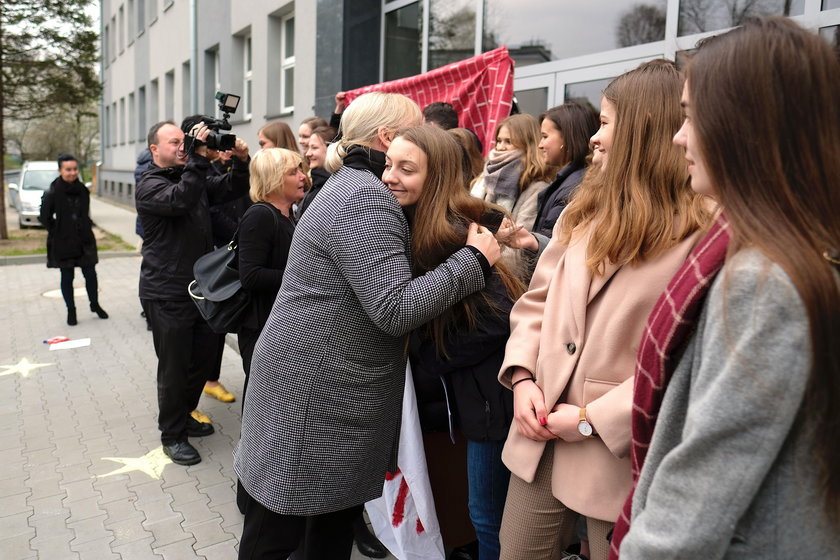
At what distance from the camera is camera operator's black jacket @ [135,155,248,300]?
3.86 metres

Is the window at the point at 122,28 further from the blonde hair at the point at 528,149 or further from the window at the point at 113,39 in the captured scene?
the blonde hair at the point at 528,149

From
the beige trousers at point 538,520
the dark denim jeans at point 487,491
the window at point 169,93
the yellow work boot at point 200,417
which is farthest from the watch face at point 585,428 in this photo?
the window at point 169,93

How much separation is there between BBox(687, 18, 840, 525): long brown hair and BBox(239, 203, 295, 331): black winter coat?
250cm

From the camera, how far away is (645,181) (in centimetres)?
178

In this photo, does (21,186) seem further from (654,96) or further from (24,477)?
(654,96)

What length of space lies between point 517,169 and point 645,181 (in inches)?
65.8

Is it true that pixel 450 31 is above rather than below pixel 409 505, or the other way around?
above

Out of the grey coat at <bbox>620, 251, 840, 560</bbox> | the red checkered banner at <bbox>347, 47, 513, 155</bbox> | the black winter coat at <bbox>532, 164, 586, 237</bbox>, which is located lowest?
the grey coat at <bbox>620, 251, 840, 560</bbox>

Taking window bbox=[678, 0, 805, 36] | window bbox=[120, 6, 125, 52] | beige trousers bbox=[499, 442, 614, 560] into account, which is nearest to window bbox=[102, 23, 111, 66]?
window bbox=[120, 6, 125, 52]

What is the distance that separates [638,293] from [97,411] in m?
4.60

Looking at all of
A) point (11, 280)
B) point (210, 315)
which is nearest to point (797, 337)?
point (210, 315)

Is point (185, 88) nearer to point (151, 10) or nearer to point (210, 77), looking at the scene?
point (210, 77)

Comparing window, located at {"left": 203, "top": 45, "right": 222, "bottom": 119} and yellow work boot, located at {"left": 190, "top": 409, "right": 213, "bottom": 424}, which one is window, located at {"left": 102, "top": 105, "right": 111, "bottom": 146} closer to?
window, located at {"left": 203, "top": 45, "right": 222, "bottom": 119}

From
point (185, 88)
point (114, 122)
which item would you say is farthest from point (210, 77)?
point (114, 122)
